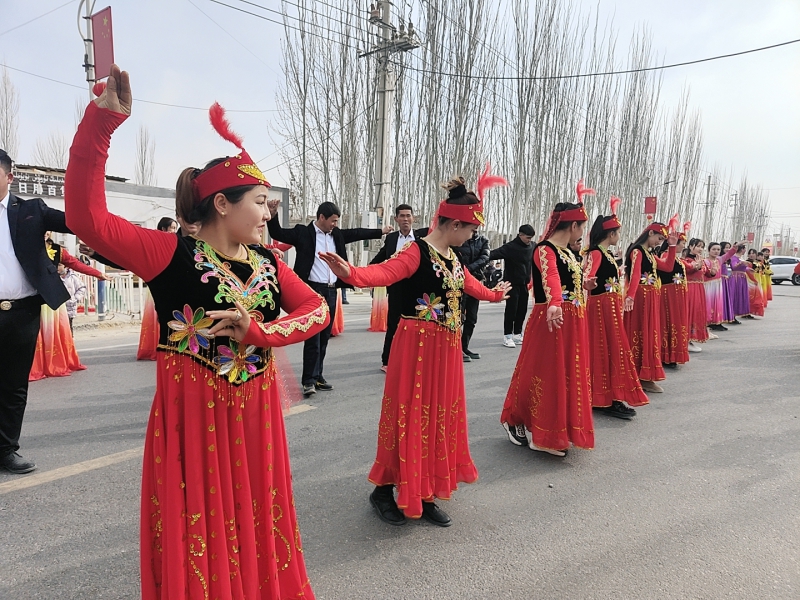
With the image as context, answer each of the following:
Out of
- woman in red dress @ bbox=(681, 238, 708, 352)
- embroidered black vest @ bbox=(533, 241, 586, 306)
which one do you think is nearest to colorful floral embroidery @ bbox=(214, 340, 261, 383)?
embroidered black vest @ bbox=(533, 241, 586, 306)

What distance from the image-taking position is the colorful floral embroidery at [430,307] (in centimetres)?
296

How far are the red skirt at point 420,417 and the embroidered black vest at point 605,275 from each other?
8.58 ft

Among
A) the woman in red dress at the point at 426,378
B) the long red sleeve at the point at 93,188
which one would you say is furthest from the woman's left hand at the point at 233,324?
the woman in red dress at the point at 426,378

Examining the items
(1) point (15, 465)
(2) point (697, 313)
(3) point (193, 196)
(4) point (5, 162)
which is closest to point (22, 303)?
(4) point (5, 162)

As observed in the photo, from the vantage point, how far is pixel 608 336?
509 cm

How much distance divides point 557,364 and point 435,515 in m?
1.62

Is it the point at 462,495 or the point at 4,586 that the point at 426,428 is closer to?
the point at 462,495

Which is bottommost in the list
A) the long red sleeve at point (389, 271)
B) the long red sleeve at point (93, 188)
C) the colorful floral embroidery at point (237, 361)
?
the colorful floral embroidery at point (237, 361)

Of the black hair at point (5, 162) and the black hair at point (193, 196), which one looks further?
the black hair at point (5, 162)

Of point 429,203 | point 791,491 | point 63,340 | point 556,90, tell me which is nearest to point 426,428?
point 791,491

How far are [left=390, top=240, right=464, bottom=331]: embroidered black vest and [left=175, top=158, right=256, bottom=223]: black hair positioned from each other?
4.27 ft

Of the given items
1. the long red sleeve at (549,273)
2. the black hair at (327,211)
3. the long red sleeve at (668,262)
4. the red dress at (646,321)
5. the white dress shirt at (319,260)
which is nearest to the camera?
the long red sleeve at (549,273)

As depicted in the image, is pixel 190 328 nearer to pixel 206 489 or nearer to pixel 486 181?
pixel 206 489

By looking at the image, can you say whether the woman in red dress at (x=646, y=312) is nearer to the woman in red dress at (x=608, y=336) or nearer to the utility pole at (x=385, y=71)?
the woman in red dress at (x=608, y=336)
